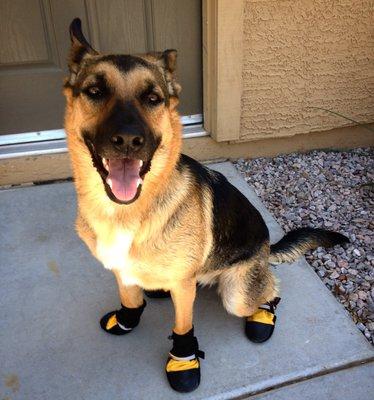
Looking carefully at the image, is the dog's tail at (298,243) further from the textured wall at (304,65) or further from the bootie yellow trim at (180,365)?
the textured wall at (304,65)

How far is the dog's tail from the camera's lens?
2.69 meters

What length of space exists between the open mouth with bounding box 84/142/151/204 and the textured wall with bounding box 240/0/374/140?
2181 mm

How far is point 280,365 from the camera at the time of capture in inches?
90.5

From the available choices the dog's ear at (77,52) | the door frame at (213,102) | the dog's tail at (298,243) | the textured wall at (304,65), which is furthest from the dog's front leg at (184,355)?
the textured wall at (304,65)

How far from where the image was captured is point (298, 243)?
269 centimetres

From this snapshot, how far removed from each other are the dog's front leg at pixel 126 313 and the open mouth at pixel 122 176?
27.6 inches

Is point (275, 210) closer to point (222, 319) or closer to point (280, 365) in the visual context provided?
point (222, 319)

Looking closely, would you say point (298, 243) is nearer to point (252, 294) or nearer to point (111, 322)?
point (252, 294)

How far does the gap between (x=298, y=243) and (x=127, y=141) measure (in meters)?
1.48

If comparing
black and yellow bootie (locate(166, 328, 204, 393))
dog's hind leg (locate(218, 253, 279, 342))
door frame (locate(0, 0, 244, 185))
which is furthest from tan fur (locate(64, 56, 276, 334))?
door frame (locate(0, 0, 244, 185))

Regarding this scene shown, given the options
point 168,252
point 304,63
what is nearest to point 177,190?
point 168,252

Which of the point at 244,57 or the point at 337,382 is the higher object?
the point at 244,57

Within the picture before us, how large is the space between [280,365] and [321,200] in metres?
1.71

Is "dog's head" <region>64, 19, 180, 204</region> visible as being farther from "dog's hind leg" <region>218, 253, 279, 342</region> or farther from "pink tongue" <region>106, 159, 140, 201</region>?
"dog's hind leg" <region>218, 253, 279, 342</region>
